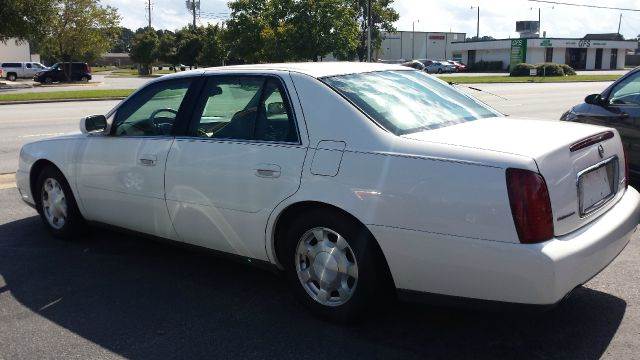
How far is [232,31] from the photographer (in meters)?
47.3

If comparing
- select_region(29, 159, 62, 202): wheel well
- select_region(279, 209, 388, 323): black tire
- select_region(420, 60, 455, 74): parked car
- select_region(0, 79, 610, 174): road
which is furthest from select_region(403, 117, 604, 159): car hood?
select_region(420, 60, 455, 74): parked car

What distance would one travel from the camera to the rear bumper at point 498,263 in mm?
3098

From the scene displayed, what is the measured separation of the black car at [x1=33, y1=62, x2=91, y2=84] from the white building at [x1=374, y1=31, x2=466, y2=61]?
213 ft

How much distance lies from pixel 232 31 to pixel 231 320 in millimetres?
45375

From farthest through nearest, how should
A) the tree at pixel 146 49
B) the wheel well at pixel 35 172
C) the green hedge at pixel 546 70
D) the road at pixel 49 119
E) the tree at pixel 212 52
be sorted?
1. the tree at pixel 146 49
2. the tree at pixel 212 52
3. the green hedge at pixel 546 70
4. the road at pixel 49 119
5. the wheel well at pixel 35 172

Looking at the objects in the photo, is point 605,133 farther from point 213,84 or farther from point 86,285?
point 86,285

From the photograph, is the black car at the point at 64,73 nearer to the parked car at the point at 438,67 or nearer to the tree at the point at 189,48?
the tree at the point at 189,48

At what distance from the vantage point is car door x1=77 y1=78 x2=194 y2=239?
4684mm

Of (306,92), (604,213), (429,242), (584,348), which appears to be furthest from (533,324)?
(306,92)

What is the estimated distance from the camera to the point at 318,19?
3709 centimetres

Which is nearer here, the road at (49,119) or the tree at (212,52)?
the road at (49,119)

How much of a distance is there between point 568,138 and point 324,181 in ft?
4.59

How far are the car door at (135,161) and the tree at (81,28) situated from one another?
49300mm

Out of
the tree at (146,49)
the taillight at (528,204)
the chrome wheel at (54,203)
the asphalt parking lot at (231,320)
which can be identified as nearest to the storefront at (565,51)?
the tree at (146,49)
